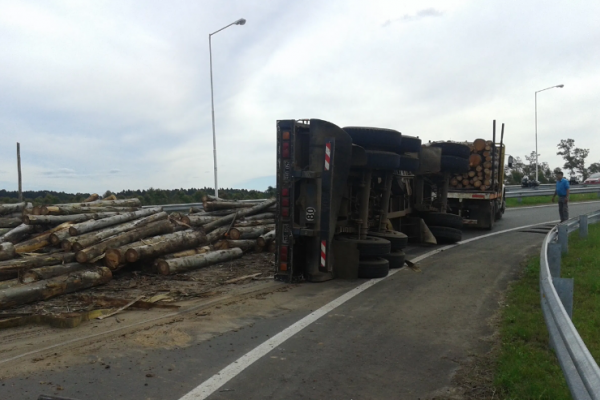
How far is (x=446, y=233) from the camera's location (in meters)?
13.2

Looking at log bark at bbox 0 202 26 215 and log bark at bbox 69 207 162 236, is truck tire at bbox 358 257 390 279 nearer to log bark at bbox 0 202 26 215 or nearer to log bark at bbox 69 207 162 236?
log bark at bbox 69 207 162 236

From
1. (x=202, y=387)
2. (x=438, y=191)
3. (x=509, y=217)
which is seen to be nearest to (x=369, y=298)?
(x=202, y=387)

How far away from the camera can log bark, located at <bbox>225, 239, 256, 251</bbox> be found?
1197 cm

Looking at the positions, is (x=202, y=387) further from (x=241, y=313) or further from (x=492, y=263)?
(x=492, y=263)

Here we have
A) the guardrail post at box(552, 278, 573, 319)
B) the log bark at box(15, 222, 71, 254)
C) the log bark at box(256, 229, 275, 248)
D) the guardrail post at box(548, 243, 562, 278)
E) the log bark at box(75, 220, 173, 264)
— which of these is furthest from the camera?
the log bark at box(256, 229, 275, 248)

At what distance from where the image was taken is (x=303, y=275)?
8.84m

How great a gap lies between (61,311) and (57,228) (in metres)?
3.85

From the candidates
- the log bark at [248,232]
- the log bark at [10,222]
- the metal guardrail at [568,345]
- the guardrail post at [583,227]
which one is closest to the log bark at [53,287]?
the log bark at [248,232]

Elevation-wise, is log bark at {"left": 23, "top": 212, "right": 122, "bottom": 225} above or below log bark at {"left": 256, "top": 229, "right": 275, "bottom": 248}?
above

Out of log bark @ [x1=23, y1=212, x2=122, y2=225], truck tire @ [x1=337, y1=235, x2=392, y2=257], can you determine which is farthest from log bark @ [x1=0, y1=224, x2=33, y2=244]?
truck tire @ [x1=337, y1=235, x2=392, y2=257]

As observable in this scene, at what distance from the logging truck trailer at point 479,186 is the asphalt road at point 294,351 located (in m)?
9.22

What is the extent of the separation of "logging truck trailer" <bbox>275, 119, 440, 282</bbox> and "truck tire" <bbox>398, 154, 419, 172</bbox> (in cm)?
95

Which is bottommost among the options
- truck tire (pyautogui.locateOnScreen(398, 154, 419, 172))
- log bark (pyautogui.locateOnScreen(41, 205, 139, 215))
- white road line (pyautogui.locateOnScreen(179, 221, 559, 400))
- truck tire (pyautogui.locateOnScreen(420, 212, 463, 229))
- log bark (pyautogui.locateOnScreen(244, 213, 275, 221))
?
white road line (pyautogui.locateOnScreen(179, 221, 559, 400))

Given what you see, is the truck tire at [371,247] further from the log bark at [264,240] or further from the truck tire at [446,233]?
the truck tire at [446,233]
